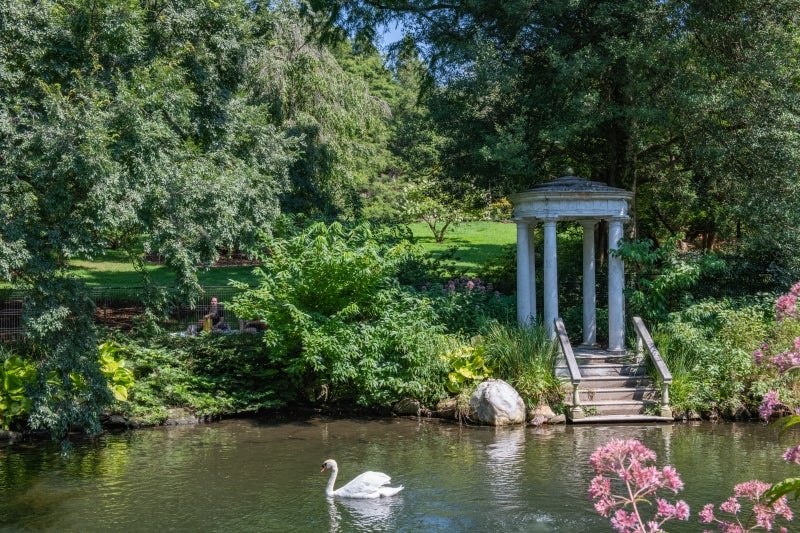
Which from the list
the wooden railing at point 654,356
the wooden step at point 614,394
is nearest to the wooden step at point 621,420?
the wooden railing at point 654,356

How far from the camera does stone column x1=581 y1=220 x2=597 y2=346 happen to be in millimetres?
18266

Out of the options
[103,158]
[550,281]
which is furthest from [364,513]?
[550,281]

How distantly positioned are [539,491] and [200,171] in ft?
28.7

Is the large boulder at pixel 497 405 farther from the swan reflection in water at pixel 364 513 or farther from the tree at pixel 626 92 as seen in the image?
the tree at pixel 626 92

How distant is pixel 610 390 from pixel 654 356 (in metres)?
1.06

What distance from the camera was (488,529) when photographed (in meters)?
9.23

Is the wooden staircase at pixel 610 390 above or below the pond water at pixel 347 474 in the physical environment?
above

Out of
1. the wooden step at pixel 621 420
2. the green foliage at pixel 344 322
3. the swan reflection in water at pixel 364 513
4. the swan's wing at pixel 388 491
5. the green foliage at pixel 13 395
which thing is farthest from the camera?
the green foliage at pixel 344 322

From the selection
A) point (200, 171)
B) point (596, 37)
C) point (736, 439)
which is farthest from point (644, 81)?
point (200, 171)

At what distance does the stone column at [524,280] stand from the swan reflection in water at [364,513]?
7.75m

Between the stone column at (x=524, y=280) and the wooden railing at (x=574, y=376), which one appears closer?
the wooden railing at (x=574, y=376)

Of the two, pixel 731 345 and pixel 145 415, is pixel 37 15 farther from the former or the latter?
pixel 731 345

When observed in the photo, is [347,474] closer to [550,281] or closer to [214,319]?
[550,281]

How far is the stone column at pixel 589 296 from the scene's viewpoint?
18266 mm
